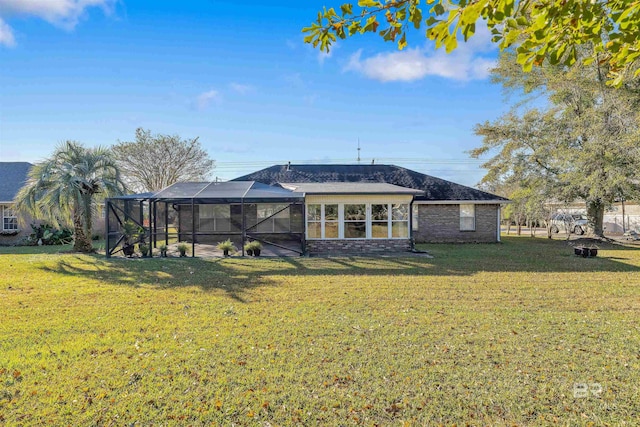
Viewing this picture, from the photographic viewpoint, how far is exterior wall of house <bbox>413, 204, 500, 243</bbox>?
19141 mm

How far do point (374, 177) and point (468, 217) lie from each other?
19.0ft

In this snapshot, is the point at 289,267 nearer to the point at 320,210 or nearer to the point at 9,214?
the point at 320,210

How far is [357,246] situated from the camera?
48.1 ft

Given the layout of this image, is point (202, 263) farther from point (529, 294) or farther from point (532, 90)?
point (532, 90)

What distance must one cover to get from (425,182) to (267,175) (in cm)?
924

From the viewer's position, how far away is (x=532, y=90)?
59.8 ft

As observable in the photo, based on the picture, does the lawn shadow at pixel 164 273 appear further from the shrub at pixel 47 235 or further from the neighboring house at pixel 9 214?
the neighboring house at pixel 9 214

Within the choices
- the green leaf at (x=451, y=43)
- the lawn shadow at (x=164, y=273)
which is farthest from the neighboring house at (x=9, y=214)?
the green leaf at (x=451, y=43)

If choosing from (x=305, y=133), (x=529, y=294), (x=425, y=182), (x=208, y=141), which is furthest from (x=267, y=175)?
(x=529, y=294)

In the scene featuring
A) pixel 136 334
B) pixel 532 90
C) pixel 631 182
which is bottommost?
pixel 136 334

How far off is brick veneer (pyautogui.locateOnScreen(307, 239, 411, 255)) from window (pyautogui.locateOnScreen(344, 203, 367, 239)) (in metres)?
0.27

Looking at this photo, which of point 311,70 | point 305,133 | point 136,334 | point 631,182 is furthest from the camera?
point 305,133

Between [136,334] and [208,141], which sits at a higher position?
[208,141]

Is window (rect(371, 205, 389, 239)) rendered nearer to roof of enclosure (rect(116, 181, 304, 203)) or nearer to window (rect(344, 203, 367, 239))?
window (rect(344, 203, 367, 239))
